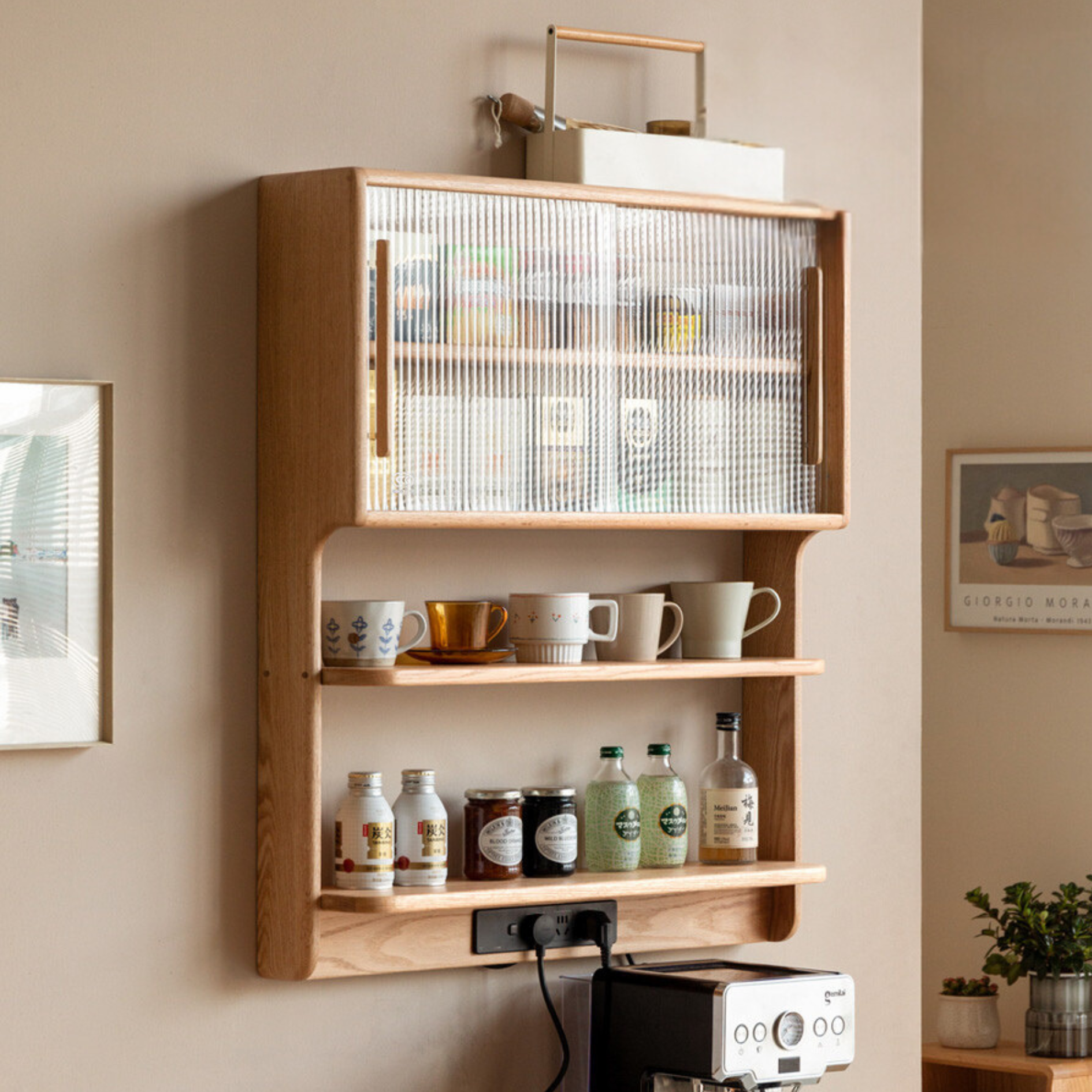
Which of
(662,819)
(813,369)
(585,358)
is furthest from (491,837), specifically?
(813,369)

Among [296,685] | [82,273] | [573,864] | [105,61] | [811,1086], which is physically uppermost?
[105,61]

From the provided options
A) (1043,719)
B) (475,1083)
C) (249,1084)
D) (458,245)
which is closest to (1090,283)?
(1043,719)

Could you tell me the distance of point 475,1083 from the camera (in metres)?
2.41

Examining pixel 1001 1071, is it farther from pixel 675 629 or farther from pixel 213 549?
pixel 213 549

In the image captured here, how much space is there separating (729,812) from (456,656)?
48 cm

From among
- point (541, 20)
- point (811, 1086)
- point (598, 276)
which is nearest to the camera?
point (598, 276)

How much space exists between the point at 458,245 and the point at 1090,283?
209 centimetres

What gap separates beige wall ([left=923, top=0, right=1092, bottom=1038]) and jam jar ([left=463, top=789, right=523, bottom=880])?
1.92 meters

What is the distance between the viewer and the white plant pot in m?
3.55

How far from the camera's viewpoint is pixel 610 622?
2.36 m

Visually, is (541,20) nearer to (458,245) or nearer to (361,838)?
(458,245)

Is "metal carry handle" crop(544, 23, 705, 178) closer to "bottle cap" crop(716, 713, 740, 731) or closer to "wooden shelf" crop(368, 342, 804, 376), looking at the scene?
"wooden shelf" crop(368, 342, 804, 376)

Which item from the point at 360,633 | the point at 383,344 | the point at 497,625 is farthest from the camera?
the point at 497,625

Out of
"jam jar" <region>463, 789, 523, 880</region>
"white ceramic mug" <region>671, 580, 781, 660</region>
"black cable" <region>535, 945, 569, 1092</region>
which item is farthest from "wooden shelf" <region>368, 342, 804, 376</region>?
"black cable" <region>535, 945, 569, 1092</region>
